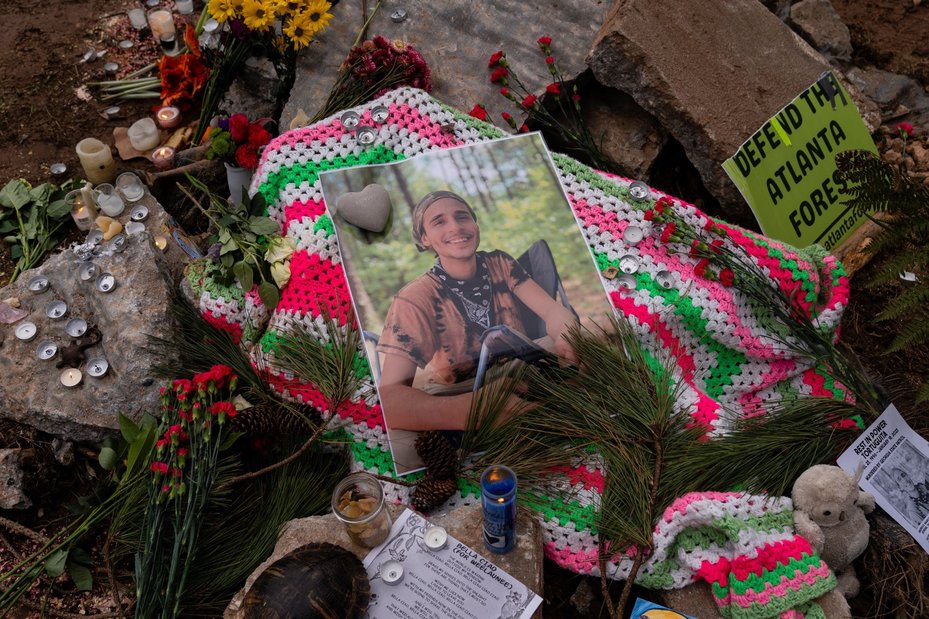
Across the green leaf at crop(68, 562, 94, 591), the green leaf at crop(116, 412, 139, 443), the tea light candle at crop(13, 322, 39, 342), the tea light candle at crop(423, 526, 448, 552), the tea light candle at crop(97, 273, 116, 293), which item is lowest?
the green leaf at crop(68, 562, 94, 591)

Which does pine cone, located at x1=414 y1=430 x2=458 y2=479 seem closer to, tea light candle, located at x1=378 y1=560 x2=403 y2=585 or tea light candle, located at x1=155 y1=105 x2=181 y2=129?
tea light candle, located at x1=378 y1=560 x2=403 y2=585

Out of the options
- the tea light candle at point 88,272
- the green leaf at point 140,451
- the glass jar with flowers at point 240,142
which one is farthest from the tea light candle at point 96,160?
the green leaf at point 140,451

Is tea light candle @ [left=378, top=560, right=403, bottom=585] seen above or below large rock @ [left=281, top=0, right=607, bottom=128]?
below

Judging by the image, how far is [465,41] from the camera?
245 cm

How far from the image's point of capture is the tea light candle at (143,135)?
255cm

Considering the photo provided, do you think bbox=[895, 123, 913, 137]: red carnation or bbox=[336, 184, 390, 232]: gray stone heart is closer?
bbox=[336, 184, 390, 232]: gray stone heart

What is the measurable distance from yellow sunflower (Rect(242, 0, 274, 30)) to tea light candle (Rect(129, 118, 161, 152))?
54 centimetres

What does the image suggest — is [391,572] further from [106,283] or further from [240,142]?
[240,142]

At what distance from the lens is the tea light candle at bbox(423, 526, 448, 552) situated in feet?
5.02

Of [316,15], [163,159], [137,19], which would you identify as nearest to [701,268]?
[316,15]

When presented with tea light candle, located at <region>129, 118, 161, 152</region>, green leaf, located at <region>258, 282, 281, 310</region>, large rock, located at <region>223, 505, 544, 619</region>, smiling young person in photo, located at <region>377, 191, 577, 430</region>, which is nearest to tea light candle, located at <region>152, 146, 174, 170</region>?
tea light candle, located at <region>129, 118, 161, 152</region>

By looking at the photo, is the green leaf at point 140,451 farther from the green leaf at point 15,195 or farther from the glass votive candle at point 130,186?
the green leaf at point 15,195

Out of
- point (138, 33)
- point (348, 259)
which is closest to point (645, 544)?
point (348, 259)

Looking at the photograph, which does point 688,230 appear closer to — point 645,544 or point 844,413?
point 844,413
